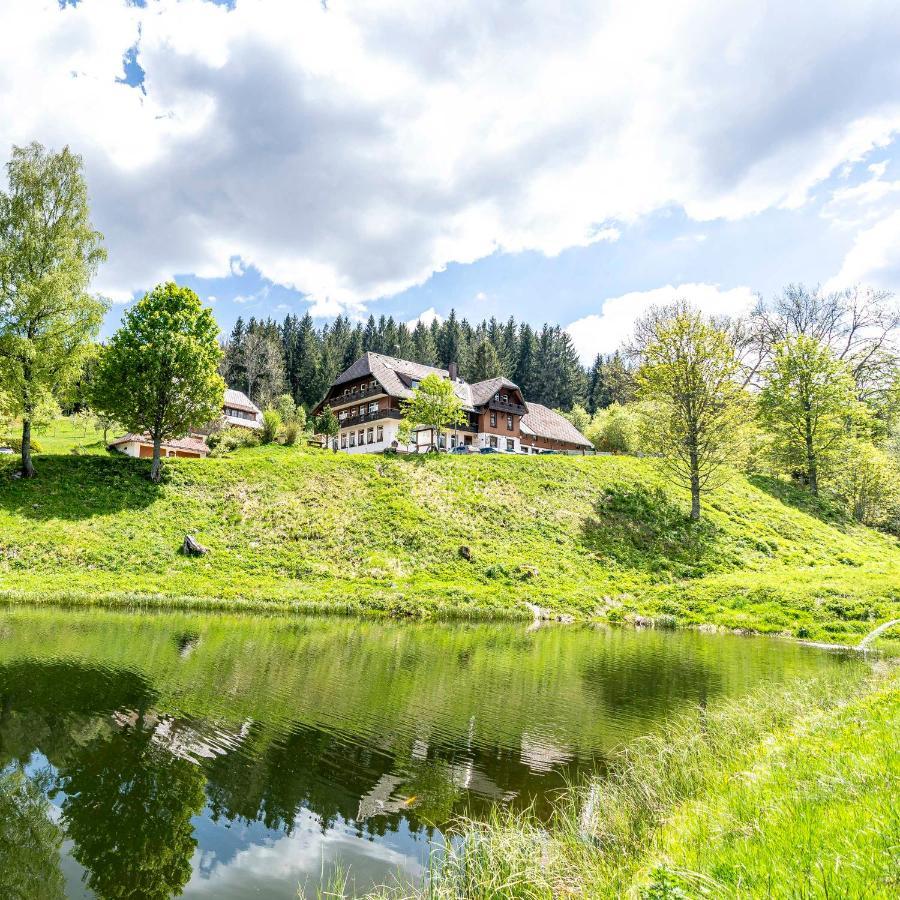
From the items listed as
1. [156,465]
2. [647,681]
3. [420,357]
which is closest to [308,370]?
[420,357]

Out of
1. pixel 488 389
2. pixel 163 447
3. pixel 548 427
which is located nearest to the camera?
pixel 163 447

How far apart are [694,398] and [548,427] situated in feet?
134

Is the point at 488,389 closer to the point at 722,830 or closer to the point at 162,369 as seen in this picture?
the point at 162,369

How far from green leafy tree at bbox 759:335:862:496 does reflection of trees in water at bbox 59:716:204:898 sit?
55873mm

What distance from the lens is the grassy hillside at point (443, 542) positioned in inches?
1132

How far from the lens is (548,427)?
8300 centimetres

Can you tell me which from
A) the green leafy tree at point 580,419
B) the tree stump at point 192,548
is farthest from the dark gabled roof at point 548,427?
the tree stump at point 192,548

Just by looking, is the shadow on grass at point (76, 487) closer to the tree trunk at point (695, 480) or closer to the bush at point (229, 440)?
the bush at point (229, 440)

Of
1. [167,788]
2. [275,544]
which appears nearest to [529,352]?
[275,544]

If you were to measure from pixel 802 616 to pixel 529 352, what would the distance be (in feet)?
343

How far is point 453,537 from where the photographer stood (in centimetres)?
3853

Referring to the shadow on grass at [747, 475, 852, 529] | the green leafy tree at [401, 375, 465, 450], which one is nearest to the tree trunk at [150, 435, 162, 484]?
the green leafy tree at [401, 375, 465, 450]

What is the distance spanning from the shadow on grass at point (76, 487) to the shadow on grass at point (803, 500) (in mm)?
51771

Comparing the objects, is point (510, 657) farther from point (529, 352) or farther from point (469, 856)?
point (529, 352)
